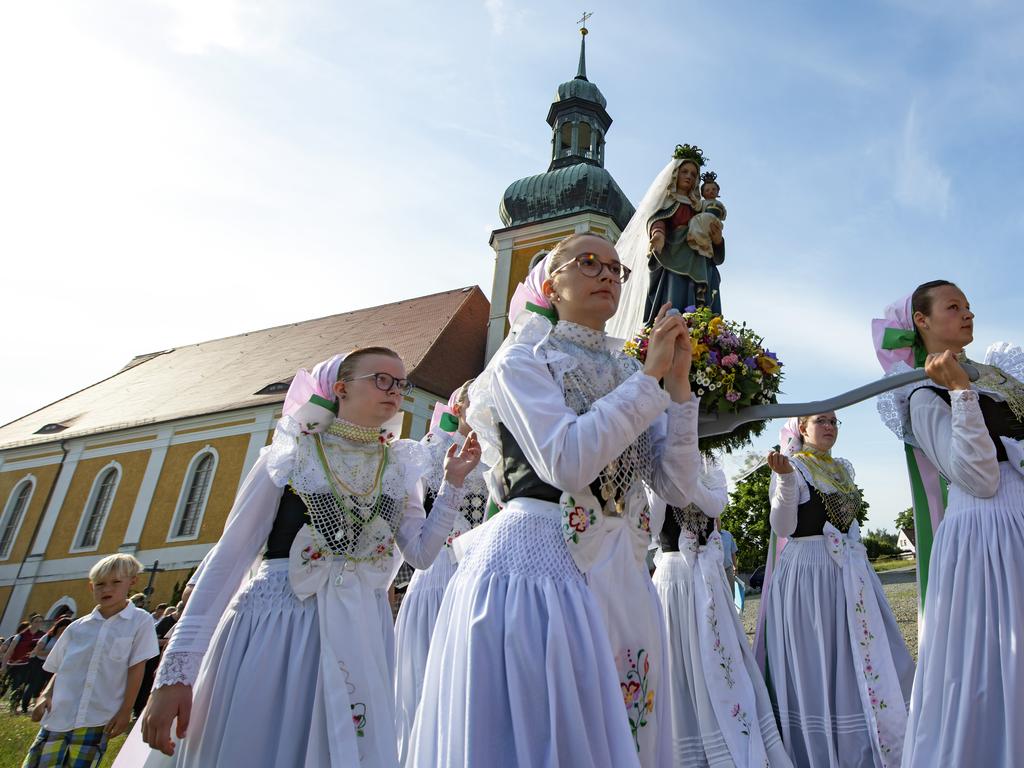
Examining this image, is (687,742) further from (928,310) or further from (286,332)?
(286,332)

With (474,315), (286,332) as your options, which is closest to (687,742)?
(474,315)

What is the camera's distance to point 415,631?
18.3ft

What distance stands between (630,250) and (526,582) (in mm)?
3755

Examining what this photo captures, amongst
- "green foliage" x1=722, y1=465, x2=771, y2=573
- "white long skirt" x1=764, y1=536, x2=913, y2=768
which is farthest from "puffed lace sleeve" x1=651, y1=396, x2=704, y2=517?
"green foliage" x1=722, y1=465, x2=771, y2=573

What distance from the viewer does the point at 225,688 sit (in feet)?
9.59

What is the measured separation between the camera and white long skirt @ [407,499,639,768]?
202 centimetres

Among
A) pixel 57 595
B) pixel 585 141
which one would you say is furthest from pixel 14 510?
pixel 585 141

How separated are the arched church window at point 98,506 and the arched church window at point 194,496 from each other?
4.03 metres

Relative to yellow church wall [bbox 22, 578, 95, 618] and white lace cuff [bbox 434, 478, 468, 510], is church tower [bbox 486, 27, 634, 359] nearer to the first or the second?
yellow church wall [bbox 22, 578, 95, 618]

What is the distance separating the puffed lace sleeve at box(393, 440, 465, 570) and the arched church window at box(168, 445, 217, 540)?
83.1 ft

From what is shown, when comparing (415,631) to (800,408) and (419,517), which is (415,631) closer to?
(419,517)

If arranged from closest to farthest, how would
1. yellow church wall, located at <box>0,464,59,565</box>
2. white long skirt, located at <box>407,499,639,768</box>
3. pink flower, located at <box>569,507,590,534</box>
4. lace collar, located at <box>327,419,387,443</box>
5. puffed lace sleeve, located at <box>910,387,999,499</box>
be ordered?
white long skirt, located at <box>407,499,639,768</box>, pink flower, located at <box>569,507,590,534</box>, puffed lace sleeve, located at <box>910,387,999,499</box>, lace collar, located at <box>327,419,387,443</box>, yellow church wall, located at <box>0,464,59,565</box>

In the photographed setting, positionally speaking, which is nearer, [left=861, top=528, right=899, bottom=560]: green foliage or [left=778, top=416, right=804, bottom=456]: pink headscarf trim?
[left=778, top=416, right=804, bottom=456]: pink headscarf trim

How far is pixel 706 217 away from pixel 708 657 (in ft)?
9.86
